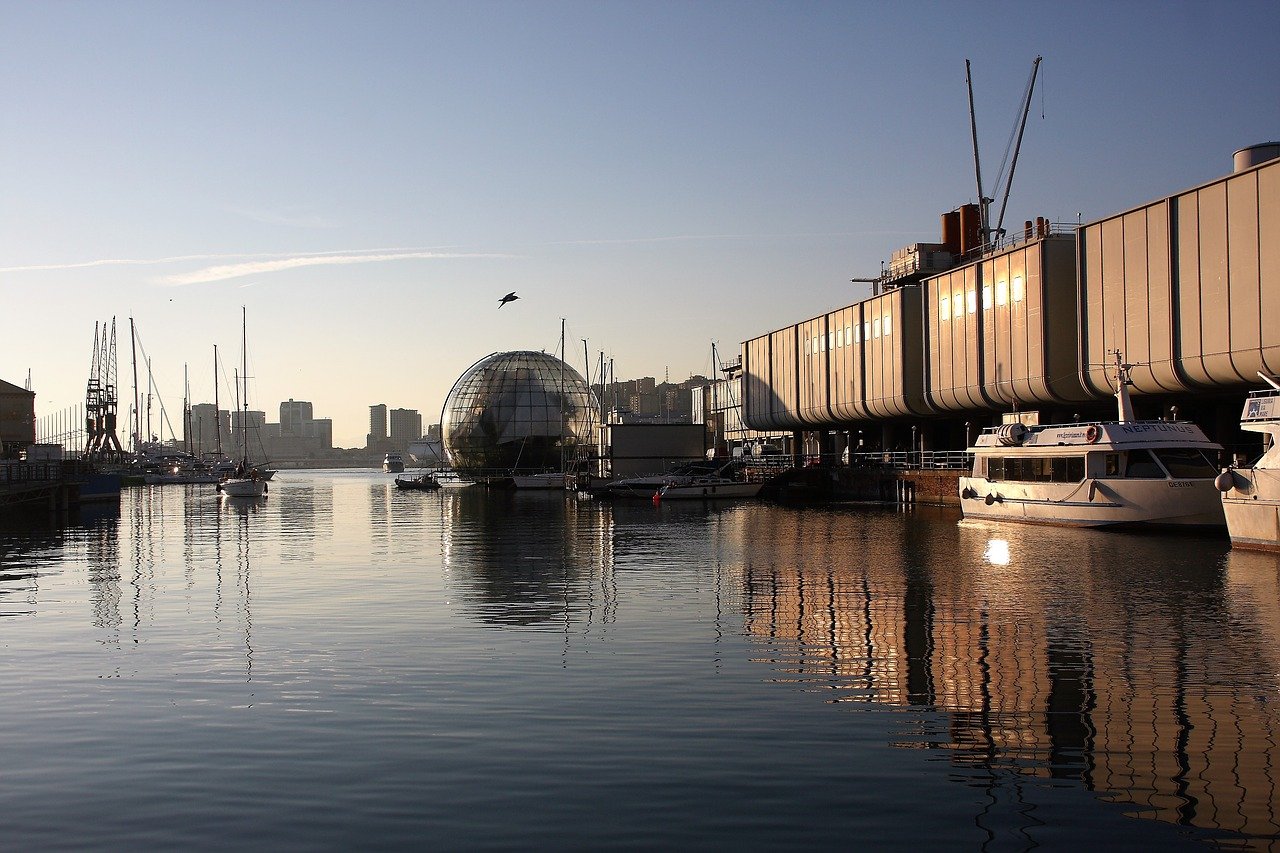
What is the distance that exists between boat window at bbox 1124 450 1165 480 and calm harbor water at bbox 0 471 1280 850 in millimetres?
13690

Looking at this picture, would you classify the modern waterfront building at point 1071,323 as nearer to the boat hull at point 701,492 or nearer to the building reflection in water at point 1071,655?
→ the boat hull at point 701,492

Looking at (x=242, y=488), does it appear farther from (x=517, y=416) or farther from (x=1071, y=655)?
(x=1071, y=655)

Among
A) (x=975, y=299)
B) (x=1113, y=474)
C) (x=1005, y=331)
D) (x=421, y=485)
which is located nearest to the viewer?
(x=1113, y=474)

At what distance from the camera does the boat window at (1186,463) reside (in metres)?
53.6

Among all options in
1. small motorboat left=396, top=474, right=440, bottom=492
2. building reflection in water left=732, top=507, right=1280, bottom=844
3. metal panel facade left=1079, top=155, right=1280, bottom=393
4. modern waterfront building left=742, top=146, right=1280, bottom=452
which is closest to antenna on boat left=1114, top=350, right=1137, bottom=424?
modern waterfront building left=742, top=146, right=1280, bottom=452

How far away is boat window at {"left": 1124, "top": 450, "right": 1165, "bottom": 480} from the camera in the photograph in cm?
5441

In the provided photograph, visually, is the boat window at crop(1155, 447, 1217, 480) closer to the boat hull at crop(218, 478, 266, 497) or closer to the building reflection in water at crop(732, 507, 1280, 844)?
the building reflection in water at crop(732, 507, 1280, 844)

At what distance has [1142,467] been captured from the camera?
55250 millimetres

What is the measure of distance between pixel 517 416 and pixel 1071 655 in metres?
142

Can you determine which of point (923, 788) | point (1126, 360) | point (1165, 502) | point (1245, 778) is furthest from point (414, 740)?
point (1126, 360)

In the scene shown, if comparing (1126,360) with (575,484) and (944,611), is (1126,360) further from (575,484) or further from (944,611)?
(575,484)

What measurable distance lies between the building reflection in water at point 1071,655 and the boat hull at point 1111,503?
5.53 metres

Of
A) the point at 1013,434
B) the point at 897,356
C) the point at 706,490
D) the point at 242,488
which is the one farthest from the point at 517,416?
the point at 1013,434

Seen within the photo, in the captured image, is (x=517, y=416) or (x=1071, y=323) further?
(x=517, y=416)
